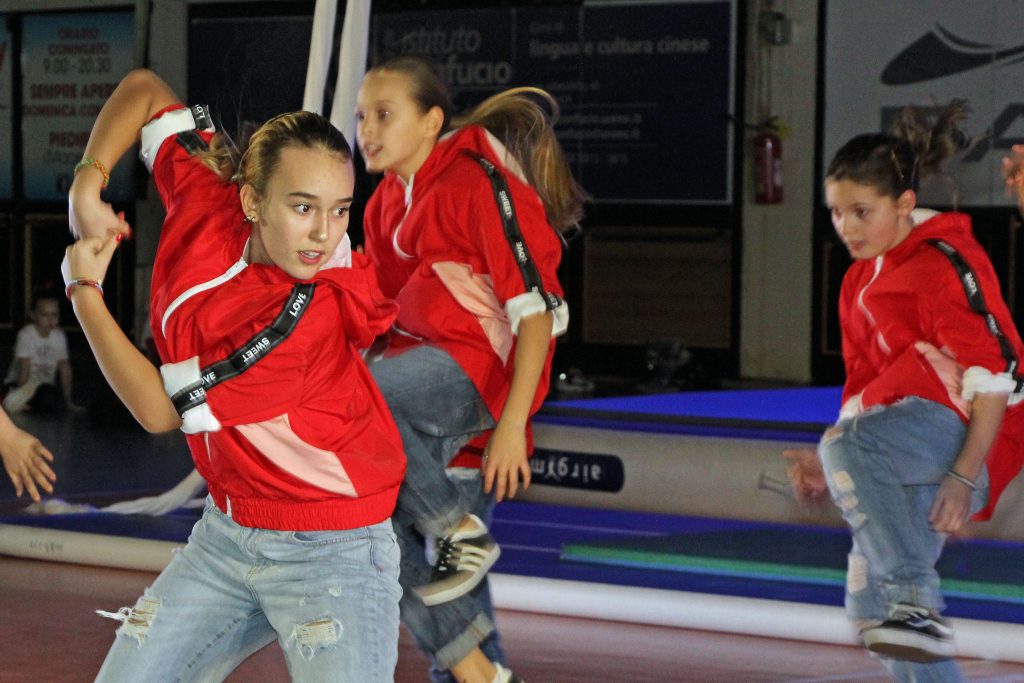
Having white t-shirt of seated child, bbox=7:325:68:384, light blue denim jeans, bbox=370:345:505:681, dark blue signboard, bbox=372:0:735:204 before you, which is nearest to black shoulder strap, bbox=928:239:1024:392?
light blue denim jeans, bbox=370:345:505:681

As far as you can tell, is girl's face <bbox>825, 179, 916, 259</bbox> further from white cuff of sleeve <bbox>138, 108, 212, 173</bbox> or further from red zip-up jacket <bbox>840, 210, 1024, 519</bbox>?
white cuff of sleeve <bbox>138, 108, 212, 173</bbox>

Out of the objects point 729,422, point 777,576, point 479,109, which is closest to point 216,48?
point 729,422

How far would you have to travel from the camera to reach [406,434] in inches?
121

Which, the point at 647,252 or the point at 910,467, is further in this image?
the point at 647,252

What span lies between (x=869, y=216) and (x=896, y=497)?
56cm

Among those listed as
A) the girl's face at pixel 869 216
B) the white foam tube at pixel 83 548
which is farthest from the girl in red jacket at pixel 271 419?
the white foam tube at pixel 83 548

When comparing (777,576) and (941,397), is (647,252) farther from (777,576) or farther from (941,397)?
(941,397)

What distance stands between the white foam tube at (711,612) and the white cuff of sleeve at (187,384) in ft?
7.82

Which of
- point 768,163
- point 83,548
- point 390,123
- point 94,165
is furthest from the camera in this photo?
point 768,163

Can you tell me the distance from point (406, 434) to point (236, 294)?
2.73 ft

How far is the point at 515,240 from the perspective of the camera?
3094 mm

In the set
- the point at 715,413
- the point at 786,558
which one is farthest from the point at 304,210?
the point at 715,413

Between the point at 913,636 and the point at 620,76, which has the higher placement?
the point at 620,76

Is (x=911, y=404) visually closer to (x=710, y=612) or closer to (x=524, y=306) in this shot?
(x=524, y=306)
